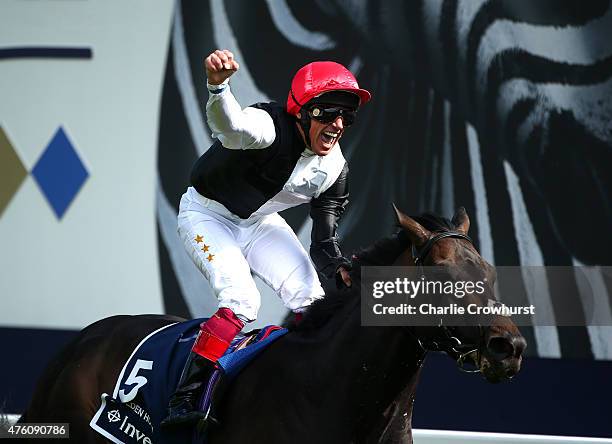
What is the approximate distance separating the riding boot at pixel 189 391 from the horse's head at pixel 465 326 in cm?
82

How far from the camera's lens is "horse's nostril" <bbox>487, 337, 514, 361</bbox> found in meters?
2.79

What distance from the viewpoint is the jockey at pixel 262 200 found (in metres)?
3.46

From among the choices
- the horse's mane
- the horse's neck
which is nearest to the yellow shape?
the horse's mane

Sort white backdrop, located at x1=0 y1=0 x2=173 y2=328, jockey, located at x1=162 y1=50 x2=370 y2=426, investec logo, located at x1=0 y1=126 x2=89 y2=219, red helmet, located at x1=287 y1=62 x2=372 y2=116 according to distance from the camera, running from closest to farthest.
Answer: jockey, located at x1=162 y1=50 x2=370 y2=426
red helmet, located at x1=287 y1=62 x2=372 y2=116
white backdrop, located at x1=0 y1=0 x2=173 y2=328
investec logo, located at x1=0 y1=126 x2=89 y2=219

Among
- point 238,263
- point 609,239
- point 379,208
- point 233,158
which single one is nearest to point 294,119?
point 233,158

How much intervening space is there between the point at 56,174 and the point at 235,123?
3.47 metres

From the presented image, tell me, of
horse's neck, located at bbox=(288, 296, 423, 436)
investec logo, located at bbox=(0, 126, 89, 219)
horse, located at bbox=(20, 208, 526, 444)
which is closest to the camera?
horse, located at bbox=(20, 208, 526, 444)

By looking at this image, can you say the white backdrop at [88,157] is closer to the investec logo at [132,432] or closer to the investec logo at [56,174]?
the investec logo at [56,174]

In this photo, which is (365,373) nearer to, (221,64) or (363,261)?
(363,261)

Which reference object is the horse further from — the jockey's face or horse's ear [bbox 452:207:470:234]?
the jockey's face

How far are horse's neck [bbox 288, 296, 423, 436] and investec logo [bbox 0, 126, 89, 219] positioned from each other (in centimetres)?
370

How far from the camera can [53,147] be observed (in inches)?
259

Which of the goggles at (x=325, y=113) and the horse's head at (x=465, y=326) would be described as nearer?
the horse's head at (x=465, y=326)

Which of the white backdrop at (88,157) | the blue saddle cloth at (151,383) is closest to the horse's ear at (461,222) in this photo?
the blue saddle cloth at (151,383)
